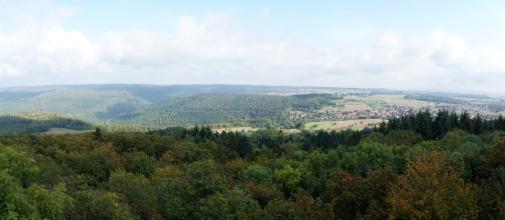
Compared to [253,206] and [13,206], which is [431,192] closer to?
[253,206]

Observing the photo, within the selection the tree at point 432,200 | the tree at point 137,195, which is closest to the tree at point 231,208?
the tree at point 137,195

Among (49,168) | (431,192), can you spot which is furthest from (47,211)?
(49,168)

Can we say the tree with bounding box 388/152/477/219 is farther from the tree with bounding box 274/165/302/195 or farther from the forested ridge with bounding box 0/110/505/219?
the tree with bounding box 274/165/302/195

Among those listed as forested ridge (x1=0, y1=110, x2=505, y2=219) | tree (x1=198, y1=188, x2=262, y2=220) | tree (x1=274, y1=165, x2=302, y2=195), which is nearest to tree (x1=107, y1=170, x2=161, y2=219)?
forested ridge (x1=0, y1=110, x2=505, y2=219)

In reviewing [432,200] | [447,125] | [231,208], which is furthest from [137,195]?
[447,125]

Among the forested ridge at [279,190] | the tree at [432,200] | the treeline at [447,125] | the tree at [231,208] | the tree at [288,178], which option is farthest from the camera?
the treeline at [447,125]

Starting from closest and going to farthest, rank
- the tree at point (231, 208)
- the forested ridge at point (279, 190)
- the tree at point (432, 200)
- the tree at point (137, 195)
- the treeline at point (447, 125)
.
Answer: the tree at point (432, 200)
the forested ridge at point (279, 190)
the tree at point (231, 208)
the tree at point (137, 195)
the treeline at point (447, 125)

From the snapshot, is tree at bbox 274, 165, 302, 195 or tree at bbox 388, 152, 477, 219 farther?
tree at bbox 274, 165, 302, 195

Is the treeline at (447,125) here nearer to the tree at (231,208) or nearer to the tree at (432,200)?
the tree at (432,200)

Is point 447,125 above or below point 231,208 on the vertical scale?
above

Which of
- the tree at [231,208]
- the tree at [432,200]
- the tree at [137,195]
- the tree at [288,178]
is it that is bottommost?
the tree at [288,178]

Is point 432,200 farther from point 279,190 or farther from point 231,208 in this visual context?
point 279,190

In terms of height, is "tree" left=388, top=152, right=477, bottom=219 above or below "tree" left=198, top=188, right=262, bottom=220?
above
